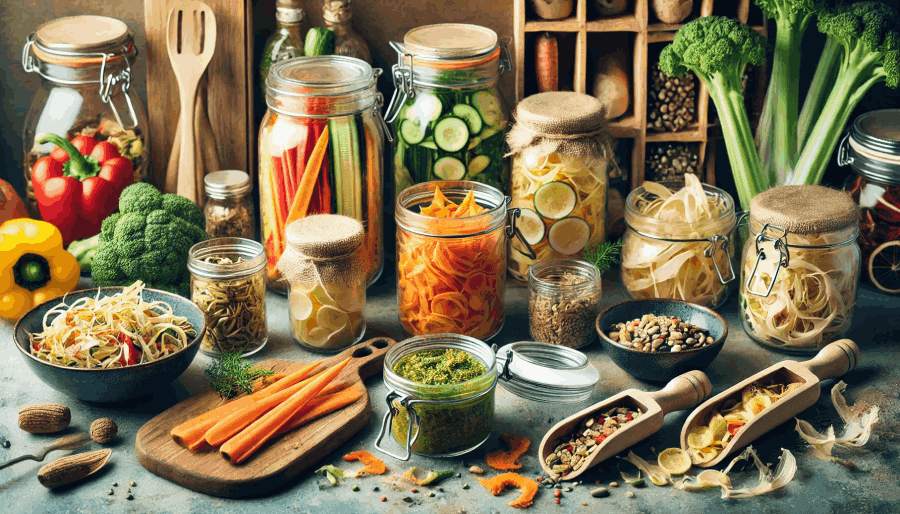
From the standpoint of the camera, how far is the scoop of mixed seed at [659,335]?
7.59ft

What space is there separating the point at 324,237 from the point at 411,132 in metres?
0.53

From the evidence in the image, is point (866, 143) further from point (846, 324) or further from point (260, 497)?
point (260, 497)

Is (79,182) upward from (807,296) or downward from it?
upward

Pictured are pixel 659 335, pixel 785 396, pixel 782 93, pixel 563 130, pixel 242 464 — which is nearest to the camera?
pixel 242 464

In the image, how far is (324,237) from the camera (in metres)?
2.36

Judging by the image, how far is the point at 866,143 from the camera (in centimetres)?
265

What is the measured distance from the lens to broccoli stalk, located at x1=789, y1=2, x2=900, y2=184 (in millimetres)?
2475

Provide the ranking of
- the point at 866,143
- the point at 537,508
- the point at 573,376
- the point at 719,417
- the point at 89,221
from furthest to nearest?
1. the point at 89,221
2. the point at 866,143
3. the point at 573,376
4. the point at 719,417
5. the point at 537,508

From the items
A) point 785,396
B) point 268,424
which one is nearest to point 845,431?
point 785,396

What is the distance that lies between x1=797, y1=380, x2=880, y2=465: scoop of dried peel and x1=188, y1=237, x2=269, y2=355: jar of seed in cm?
138

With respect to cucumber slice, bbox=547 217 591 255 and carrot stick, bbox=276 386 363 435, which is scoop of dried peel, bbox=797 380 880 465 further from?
carrot stick, bbox=276 386 363 435

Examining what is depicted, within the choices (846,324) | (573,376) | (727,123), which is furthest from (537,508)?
(727,123)

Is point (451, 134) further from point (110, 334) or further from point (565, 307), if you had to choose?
point (110, 334)

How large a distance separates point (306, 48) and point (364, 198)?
1.63ft
